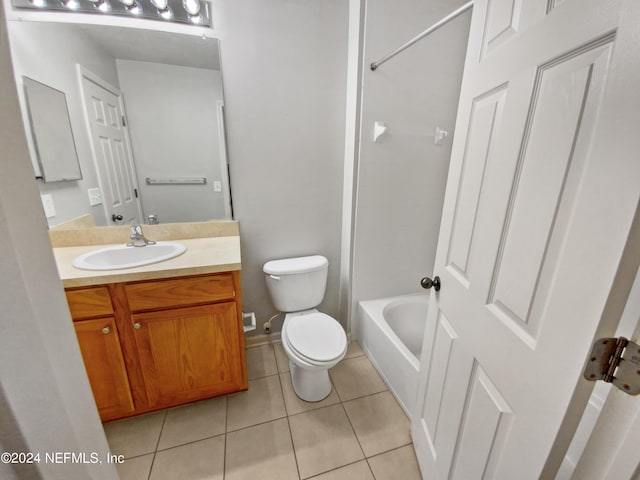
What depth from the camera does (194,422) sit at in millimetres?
1406

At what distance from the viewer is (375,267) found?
1.90m

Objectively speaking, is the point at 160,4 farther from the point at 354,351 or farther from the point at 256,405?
the point at 354,351

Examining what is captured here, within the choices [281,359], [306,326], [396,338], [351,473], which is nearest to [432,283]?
[396,338]

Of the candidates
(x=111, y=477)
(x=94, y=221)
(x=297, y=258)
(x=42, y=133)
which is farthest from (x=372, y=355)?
(x=42, y=133)

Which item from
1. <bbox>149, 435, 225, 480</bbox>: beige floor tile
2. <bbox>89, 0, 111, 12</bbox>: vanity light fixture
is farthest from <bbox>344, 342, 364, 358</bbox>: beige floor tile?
<bbox>89, 0, 111, 12</bbox>: vanity light fixture

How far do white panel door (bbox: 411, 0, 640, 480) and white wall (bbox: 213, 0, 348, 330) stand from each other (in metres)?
0.98

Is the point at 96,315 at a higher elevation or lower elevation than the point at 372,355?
higher

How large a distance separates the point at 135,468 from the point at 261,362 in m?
0.79

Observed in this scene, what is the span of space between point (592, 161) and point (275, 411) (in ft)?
5.52

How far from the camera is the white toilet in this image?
1.38 m

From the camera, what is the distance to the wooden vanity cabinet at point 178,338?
3.90 ft

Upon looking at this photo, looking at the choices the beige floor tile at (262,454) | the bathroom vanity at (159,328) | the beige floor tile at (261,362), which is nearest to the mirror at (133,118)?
the bathroom vanity at (159,328)

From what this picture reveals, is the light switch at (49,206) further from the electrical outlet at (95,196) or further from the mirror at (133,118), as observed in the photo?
the electrical outlet at (95,196)

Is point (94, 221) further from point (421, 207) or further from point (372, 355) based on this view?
point (421, 207)
